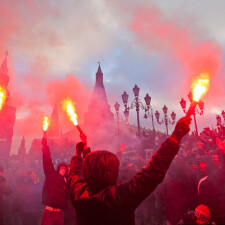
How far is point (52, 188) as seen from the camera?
378cm

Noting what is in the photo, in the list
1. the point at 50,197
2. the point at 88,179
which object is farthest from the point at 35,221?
the point at 88,179

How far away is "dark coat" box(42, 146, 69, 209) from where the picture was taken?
3.63 m

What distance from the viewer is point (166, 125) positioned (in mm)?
15625

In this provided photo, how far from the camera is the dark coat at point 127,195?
1188mm

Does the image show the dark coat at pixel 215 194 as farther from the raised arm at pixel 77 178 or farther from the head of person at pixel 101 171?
the head of person at pixel 101 171

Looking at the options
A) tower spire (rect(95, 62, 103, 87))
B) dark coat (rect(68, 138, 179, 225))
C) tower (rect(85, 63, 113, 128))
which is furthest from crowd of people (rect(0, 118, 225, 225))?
tower spire (rect(95, 62, 103, 87))

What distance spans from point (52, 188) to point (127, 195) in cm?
314

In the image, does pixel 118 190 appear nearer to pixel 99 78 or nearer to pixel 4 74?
pixel 99 78

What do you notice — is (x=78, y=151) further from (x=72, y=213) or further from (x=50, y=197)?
(x=72, y=213)

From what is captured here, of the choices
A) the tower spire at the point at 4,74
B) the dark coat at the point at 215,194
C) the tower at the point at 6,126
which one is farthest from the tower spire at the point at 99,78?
the dark coat at the point at 215,194

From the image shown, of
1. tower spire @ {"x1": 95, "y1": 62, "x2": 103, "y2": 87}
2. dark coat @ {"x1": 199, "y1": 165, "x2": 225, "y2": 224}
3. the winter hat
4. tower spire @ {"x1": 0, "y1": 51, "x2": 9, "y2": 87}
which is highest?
tower spire @ {"x1": 0, "y1": 51, "x2": 9, "y2": 87}

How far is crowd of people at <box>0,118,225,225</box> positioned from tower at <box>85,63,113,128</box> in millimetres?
29233

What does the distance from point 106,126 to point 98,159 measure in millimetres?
37613

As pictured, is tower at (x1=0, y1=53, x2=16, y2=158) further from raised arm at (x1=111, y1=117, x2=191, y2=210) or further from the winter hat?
raised arm at (x1=111, y1=117, x2=191, y2=210)
